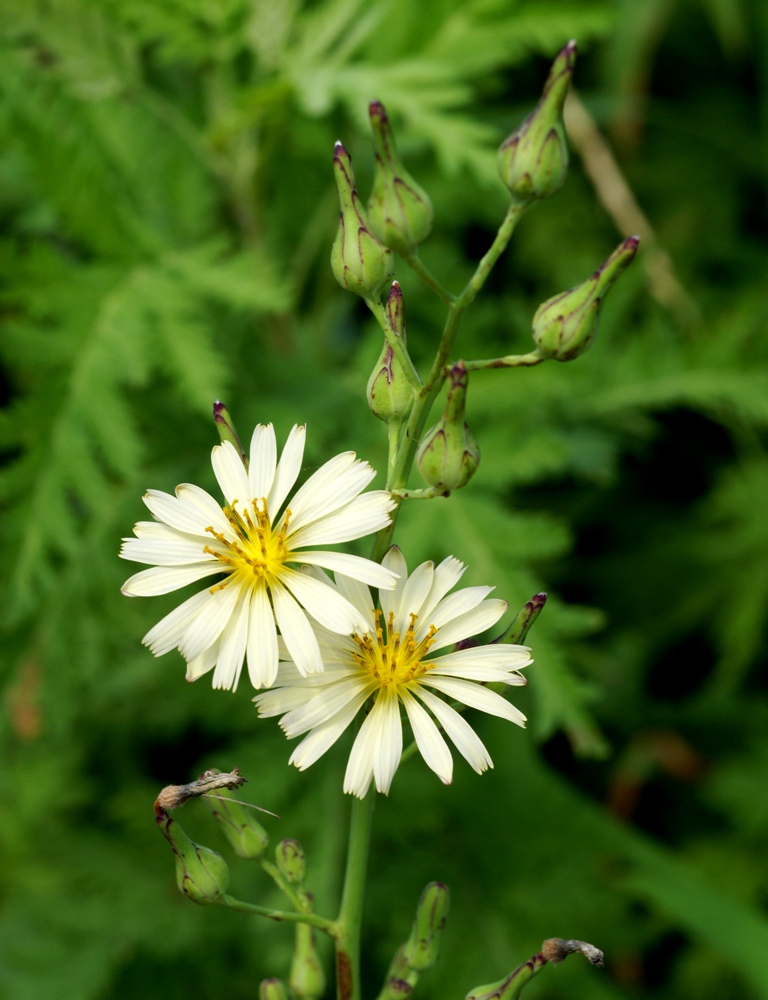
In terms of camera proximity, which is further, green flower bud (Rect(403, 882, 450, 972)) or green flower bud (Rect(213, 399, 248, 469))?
green flower bud (Rect(403, 882, 450, 972))

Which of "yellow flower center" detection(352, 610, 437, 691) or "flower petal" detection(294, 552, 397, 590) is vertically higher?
"flower petal" detection(294, 552, 397, 590)

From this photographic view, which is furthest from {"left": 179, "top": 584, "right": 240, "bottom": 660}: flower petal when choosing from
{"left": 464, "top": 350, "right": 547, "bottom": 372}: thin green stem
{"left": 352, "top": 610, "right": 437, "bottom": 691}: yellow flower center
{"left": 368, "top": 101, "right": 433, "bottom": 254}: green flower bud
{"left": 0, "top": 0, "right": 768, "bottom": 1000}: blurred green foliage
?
{"left": 0, "top": 0, "right": 768, "bottom": 1000}: blurred green foliage

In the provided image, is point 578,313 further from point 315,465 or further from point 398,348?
point 315,465

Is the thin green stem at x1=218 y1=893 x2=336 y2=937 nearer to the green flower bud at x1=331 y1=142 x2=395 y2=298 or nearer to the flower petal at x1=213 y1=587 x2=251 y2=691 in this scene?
the flower petal at x1=213 y1=587 x2=251 y2=691

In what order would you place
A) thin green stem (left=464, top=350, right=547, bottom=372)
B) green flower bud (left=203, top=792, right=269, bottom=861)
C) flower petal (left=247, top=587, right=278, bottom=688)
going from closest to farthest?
flower petal (left=247, top=587, right=278, bottom=688) < thin green stem (left=464, top=350, right=547, bottom=372) < green flower bud (left=203, top=792, right=269, bottom=861)

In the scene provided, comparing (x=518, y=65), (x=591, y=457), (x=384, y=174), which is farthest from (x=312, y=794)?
(x=518, y=65)

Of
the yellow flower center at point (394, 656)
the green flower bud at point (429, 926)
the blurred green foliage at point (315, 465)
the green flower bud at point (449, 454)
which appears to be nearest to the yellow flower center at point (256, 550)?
the yellow flower center at point (394, 656)

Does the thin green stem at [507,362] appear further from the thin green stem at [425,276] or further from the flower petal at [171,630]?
the flower petal at [171,630]

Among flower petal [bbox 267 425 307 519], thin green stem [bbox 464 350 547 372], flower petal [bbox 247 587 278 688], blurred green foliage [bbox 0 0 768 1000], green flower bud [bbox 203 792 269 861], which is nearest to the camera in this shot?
flower petal [bbox 247 587 278 688]
